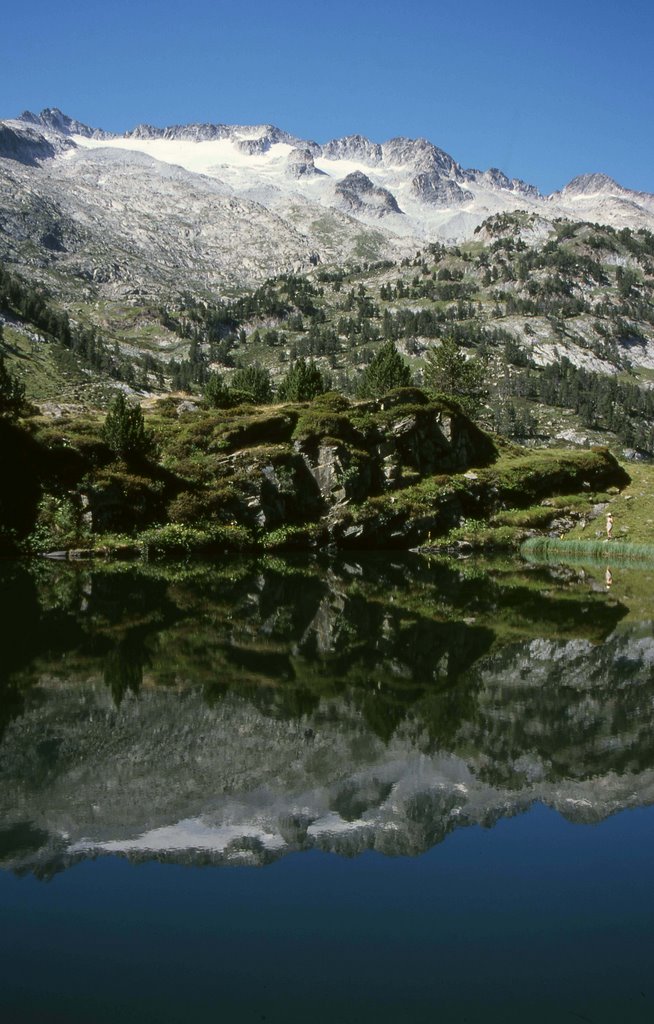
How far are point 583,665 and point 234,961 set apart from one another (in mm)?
14971

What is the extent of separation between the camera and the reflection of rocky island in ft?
33.6

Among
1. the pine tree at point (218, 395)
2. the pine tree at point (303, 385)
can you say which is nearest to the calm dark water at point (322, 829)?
the pine tree at point (218, 395)

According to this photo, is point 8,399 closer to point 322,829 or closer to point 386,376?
point 386,376

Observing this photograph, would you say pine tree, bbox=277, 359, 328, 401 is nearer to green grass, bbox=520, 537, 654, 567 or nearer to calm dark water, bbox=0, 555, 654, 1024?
green grass, bbox=520, 537, 654, 567

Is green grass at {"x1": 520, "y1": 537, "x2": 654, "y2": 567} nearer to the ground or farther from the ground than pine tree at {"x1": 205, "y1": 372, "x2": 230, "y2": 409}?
nearer to the ground

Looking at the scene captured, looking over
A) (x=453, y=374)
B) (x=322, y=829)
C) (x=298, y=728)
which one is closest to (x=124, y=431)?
(x=298, y=728)

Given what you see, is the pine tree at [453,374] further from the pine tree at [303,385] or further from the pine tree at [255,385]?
the pine tree at [303,385]

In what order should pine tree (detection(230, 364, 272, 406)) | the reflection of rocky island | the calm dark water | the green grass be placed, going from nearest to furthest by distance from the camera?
1. the calm dark water
2. the reflection of rocky island
3. the green grass
4. pine tree (detection(230, 364, 272, 406))

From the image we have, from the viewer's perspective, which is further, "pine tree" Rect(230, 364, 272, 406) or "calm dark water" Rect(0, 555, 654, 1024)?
"pine tree" Rect(230, 364, 272, 406)

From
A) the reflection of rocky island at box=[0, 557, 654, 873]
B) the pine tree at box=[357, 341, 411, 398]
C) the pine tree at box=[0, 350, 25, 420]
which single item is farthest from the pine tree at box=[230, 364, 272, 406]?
the reflection of rocky island at box=[0, 557, 654, 873]

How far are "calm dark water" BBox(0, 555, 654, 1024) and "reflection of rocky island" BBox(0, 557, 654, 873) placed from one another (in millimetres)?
57

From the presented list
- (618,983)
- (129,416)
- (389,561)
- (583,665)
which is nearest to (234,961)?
(618,983)

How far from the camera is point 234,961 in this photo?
7.05 meters

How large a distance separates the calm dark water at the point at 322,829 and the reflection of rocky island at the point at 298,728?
0.19 ft
